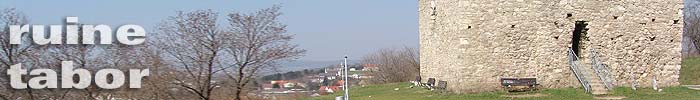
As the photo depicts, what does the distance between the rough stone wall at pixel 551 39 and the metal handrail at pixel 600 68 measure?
14 centimetres

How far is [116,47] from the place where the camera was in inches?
582

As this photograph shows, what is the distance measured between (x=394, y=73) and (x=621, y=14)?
28380mm

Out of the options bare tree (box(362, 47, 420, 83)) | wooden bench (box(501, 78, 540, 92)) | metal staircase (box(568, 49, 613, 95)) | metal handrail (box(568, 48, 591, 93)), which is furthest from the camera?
bare tree (box(362, 47, 420, 83))

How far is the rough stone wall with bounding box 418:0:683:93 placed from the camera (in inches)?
832

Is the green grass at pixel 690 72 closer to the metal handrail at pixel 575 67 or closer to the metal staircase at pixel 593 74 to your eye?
the metal staircase at pixel 593 74

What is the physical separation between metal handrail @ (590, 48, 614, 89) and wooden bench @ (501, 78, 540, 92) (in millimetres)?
1508

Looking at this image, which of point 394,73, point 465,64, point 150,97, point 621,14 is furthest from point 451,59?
point 394,73

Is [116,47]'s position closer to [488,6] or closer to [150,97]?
[150,97]

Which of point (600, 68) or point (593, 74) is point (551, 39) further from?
point (600, 68)

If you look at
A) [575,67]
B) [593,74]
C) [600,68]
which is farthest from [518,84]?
[600,68]

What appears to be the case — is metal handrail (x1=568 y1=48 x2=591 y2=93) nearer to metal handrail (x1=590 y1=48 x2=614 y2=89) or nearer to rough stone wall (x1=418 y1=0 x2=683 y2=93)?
rough stone wall (x1=418 y1=0 x2=683 y2=93)

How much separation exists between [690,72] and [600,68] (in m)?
9.04

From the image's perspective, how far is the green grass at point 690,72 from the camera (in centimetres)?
2752

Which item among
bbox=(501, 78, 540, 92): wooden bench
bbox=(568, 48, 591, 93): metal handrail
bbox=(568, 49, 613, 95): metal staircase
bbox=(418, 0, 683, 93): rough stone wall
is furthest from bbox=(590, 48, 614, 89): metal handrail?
bbox=(501, 78, 540, 92): wooden bench
